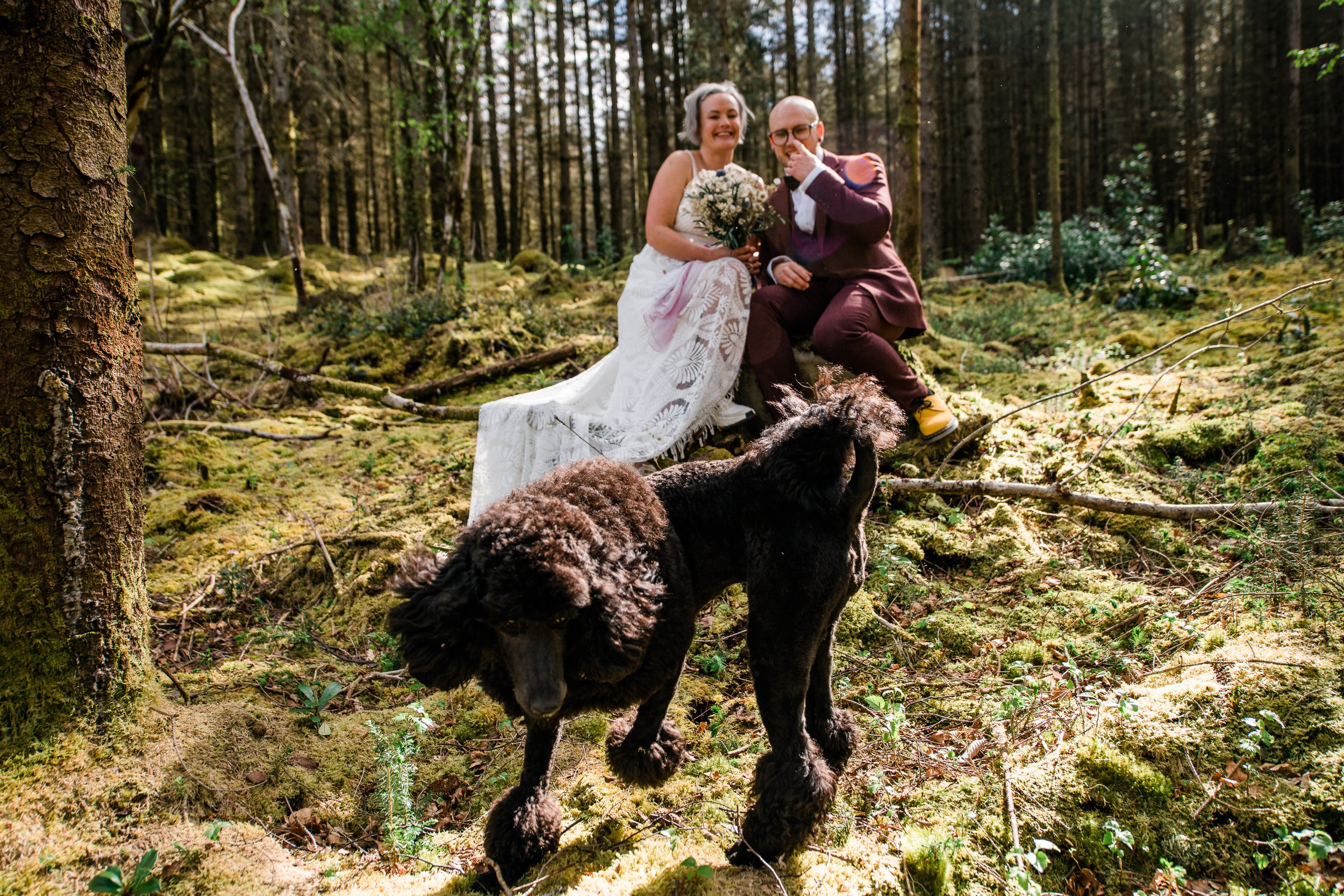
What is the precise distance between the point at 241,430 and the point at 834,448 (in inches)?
241

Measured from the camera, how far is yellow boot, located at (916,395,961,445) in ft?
14.4

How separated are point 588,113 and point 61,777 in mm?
28459

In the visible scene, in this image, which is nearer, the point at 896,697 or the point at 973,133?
the point at 896,697

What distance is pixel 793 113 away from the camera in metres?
4.46

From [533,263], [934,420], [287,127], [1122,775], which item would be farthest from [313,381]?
[533,263]

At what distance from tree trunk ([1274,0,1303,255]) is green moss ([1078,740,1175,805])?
15.9 m

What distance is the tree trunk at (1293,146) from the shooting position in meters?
13.1

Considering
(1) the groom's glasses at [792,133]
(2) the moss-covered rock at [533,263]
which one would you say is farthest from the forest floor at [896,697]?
(2) the moss-covered rock at [533,263]

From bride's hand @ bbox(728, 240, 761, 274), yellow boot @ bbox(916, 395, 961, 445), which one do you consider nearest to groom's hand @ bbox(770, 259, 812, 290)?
bride's hand @ bbox(728, 240, 761, 274)

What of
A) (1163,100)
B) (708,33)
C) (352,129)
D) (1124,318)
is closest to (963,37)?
(708,33)

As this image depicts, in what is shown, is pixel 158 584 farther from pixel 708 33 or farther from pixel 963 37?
pixel 963 37

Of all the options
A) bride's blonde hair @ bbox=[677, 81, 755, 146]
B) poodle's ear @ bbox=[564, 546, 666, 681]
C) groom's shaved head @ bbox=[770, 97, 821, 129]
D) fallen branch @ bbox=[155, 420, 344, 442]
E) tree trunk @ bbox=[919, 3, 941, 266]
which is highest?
tree trunk @ bbox=[919, 3, 941, 266]

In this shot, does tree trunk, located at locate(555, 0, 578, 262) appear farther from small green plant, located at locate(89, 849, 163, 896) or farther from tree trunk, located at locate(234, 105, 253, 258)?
small green plant, located at locate(89, 849, 163, 896)

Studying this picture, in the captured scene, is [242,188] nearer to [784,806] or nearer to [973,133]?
[973,133]
